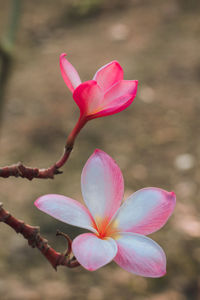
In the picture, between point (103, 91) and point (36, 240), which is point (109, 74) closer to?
point (103, 91)

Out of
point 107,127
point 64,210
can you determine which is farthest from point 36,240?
point 107,127

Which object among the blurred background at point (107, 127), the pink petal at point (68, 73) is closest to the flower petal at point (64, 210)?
the pink petal at point (68, 73)

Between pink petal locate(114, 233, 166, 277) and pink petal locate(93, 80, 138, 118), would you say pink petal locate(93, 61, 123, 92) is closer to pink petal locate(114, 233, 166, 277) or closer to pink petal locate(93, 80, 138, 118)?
→ pink petal locate(93, 80, 138, 118)

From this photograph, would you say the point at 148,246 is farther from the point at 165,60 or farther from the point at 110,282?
the point at 165,60

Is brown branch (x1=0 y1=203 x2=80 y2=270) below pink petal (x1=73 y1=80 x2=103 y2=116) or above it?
below

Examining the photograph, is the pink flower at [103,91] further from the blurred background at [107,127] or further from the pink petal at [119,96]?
the blurred background at [107,127]

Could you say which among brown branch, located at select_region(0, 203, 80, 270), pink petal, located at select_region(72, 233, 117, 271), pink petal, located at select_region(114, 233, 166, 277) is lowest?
brown branch, located at select_region(0, 203, 80, 270)

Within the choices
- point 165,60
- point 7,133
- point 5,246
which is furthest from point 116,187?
point 165,60

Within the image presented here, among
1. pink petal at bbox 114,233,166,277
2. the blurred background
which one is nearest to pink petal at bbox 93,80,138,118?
pink petal at bbox 114,233,166,277
